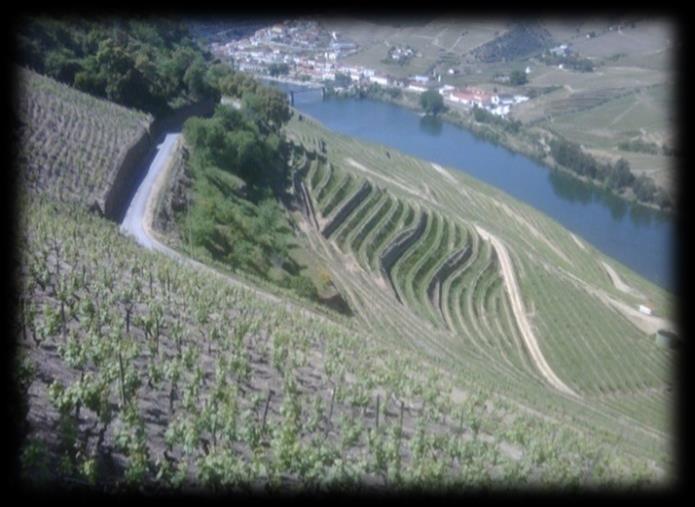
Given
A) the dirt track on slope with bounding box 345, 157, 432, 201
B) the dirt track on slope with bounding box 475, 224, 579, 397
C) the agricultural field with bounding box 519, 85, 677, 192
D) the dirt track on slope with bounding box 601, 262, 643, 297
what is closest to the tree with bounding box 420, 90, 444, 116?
the agricultural field with bounding box 519, 85, 677, 192

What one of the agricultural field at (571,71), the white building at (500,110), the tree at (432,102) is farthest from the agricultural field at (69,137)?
the white building at (500,110)

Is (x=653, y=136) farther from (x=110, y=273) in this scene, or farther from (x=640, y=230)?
(x=110, y=273)

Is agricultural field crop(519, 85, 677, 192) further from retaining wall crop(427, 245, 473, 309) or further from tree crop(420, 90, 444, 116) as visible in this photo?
retaining wall crop(427, 245, 473, 309)

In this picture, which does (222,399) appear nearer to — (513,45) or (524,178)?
(524,178)

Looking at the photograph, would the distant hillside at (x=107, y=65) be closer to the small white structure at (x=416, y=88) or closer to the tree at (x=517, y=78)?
the small white structure at (x=416, y=88)

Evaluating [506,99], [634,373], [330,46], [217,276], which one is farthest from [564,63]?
[217,276]

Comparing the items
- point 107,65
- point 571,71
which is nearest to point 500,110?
point 571,71
